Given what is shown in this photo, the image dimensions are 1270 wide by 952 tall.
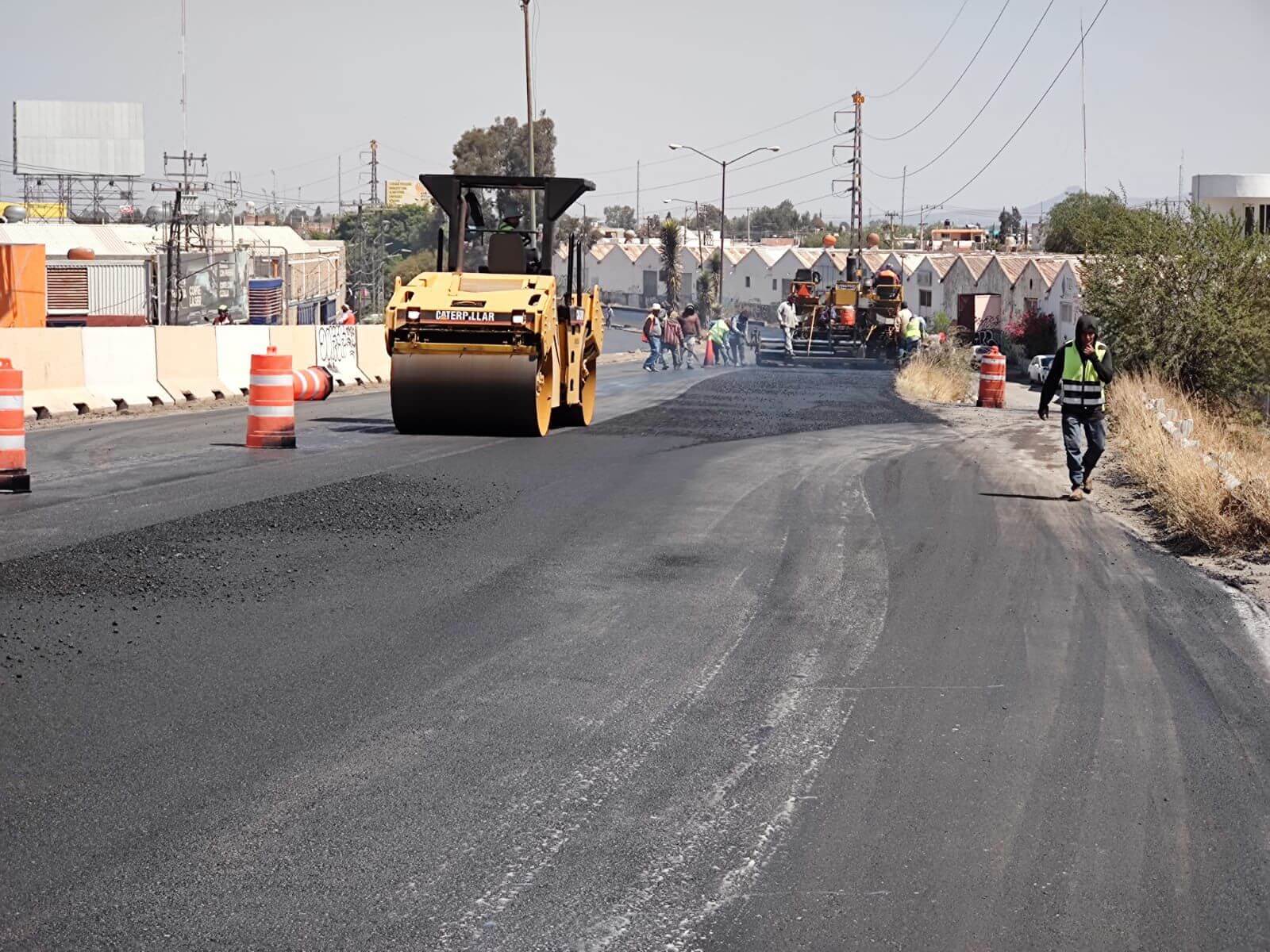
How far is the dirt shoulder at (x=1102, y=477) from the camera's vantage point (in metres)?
10.9

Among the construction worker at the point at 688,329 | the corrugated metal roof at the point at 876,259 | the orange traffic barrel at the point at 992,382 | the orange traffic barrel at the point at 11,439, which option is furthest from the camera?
the corrugated metal roof at the point at 876,259

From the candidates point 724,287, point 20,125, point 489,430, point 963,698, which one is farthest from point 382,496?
point 724,287

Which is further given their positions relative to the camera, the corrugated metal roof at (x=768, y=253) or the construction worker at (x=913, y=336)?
the corrugated metal roof at (x=768, y=253)

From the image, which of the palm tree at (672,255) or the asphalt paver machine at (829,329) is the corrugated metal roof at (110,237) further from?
the asphalt paver machine at (829,329)

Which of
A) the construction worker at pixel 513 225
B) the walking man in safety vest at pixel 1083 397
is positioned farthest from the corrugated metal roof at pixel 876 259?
the walking man in safety vest at pixel 1083 397

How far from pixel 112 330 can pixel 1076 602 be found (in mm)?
18008

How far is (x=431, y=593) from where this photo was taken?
9.15m

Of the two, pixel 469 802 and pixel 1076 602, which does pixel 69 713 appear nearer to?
pixel 469 802

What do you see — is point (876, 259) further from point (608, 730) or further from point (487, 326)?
point (608, 730)

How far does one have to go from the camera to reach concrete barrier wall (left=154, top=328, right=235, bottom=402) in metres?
25.0

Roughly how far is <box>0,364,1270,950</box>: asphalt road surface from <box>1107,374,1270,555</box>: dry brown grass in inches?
28.8

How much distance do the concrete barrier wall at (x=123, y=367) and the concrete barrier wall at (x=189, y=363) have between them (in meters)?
0.20

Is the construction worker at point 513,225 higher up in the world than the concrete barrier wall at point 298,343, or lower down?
higher up

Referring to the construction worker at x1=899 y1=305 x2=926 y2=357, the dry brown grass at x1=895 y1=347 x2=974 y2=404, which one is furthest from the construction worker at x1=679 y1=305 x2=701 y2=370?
the dry brown grass at x1=895 y1=347 x2=974 y2=404
